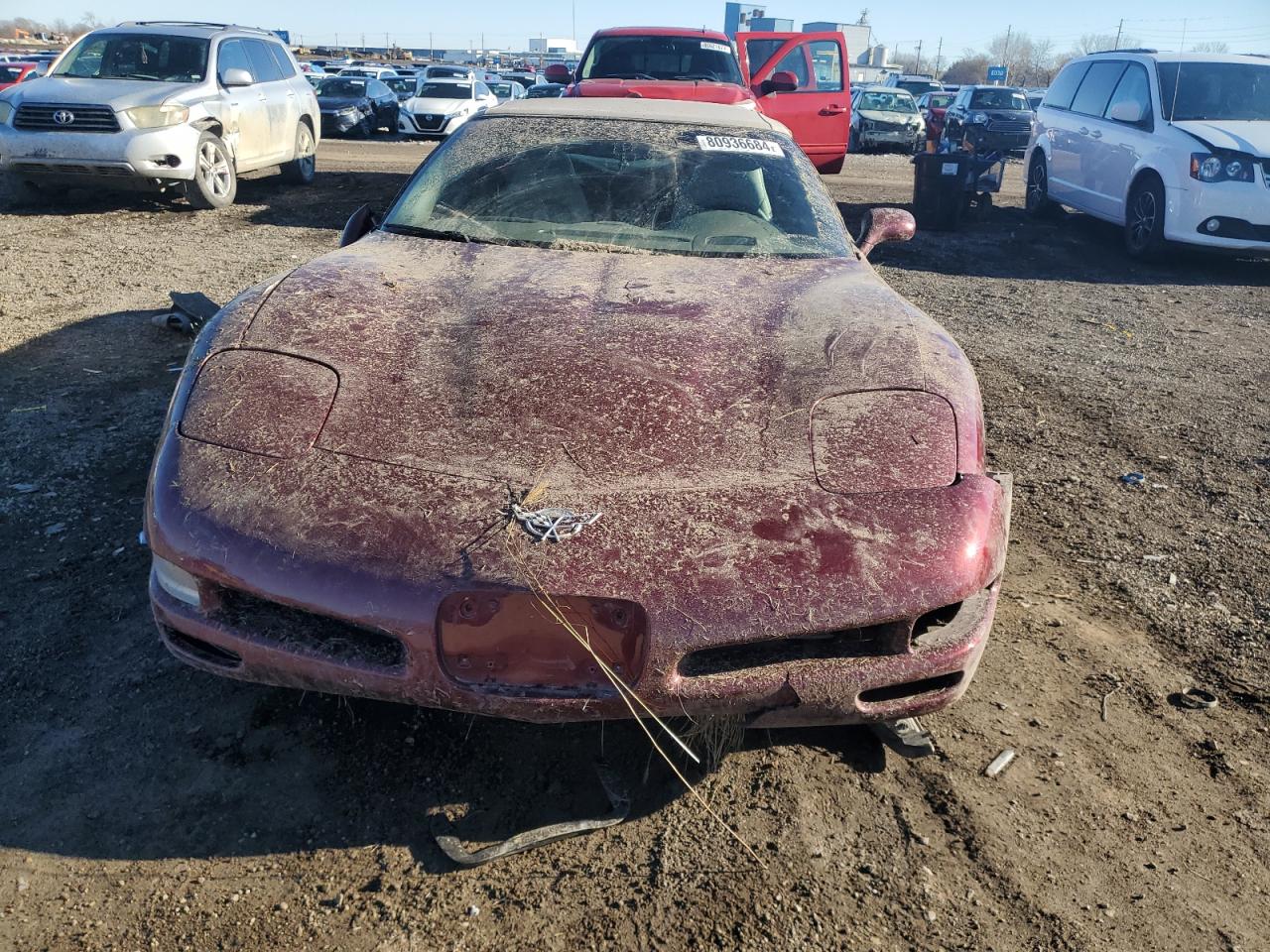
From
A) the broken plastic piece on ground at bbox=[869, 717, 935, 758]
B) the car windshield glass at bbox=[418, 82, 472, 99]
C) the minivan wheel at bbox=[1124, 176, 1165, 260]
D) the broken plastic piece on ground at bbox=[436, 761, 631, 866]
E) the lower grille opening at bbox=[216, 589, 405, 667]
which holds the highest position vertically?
the car windshield glass at bbox=[418, 82, 472, 99]

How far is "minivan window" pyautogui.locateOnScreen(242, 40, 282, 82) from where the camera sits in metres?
10.9

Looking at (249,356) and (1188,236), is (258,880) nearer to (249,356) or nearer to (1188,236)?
(249,356)

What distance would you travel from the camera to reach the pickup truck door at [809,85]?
10.8 metres

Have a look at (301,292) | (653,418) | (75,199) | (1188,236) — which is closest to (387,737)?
(653,418)

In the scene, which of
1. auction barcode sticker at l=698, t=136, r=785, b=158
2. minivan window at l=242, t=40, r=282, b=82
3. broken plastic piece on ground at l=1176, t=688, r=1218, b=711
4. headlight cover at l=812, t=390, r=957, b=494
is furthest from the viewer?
minivan window at l=242, t=40, r=282, b=82

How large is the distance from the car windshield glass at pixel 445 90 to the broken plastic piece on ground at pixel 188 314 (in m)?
17.2

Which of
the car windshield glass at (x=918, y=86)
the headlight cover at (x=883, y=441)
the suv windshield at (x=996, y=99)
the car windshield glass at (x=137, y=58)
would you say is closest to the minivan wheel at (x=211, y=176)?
the car windshield glass at (x=137, y=58)

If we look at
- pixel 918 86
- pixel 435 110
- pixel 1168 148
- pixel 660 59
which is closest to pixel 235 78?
pixel 660 59

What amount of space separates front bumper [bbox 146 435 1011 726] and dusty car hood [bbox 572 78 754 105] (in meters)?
7.41

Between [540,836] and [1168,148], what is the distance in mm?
9049

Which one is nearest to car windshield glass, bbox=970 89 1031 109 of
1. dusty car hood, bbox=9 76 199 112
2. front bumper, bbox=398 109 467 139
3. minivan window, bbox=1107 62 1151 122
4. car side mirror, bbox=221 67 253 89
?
front bumper, bbox=398 109 467 139

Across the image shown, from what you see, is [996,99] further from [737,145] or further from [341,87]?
[737,145]

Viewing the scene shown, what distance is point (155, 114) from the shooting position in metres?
8.98

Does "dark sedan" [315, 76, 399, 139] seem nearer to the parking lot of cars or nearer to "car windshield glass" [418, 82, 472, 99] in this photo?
"car windshield glass" [418, 82, 472, 99]
